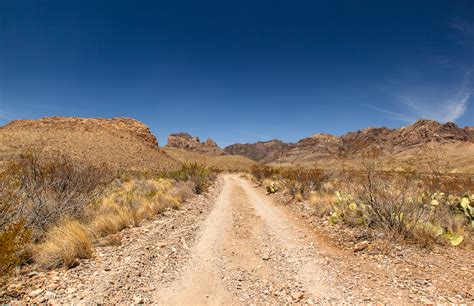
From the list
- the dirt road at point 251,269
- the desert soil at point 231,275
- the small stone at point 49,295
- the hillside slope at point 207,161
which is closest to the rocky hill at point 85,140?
the hillside slope at point 207,161

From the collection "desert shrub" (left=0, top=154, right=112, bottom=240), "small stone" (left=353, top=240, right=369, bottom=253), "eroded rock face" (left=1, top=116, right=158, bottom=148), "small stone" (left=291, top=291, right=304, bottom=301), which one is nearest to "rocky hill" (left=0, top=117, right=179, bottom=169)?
"eroded rock face" (left=1, top=116, right=158, bottom=148)

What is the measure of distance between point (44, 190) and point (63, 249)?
11.6 ft

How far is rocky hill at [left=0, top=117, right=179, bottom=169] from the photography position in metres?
36.6

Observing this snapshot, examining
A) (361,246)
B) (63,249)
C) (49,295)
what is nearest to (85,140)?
(63,249)

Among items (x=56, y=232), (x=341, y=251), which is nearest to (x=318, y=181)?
(x=341, y=251)

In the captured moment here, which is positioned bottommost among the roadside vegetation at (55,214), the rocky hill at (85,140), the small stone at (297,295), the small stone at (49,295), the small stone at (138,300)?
the small stone at (138,300)

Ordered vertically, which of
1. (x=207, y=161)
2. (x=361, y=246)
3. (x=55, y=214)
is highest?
(x=207, y=161)

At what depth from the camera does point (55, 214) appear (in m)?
6.74

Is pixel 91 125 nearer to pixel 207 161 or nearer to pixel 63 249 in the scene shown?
pixel 207 161

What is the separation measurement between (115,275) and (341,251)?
5.09 meters

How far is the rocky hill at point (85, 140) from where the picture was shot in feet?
120

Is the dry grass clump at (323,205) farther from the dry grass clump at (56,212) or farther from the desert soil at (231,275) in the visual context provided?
the dry grass clump at (56,212)

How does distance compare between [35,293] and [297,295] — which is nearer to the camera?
[35,293]

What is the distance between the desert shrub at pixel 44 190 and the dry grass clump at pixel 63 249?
913 millimetres
